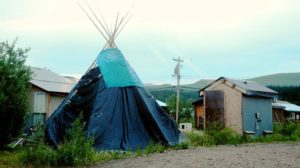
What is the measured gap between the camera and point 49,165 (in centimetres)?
914

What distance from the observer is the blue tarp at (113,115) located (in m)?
12.9

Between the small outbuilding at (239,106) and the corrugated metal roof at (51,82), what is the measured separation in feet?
20.1

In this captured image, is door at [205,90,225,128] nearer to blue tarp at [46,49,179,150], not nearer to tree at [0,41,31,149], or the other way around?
blue tarp at [46,49,179,150]

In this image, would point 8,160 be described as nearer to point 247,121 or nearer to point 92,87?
point 92,87

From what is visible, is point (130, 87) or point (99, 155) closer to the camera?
point (99, 155)

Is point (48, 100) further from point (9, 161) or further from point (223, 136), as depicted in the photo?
point (9, 161)

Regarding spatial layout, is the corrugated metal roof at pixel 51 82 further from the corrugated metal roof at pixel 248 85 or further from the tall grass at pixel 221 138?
the corrugated metal roof at pixel 248 85

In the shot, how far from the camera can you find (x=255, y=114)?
18.6 metres

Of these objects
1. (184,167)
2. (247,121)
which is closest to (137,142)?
(184,167)

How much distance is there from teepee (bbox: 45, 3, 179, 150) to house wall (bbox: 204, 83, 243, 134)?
454cm

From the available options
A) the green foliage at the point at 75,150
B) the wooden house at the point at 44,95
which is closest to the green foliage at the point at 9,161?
the green foliage at the point at 75,150

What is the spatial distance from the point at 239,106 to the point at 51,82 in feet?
26.8

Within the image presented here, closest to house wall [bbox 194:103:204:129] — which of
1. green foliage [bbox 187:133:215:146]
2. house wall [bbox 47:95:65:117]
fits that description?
house wall [bbox 47:95:65:117]

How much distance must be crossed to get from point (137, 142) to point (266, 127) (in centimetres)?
811
